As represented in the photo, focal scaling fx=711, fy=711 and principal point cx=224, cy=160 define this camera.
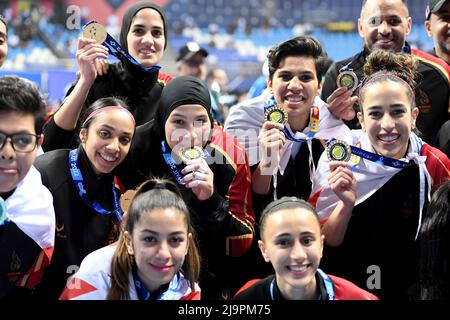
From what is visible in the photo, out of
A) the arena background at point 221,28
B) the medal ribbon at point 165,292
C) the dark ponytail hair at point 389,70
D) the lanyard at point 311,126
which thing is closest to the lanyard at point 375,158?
the dark ponytail hair at point 389,70

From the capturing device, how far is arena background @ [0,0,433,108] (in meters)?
15.7

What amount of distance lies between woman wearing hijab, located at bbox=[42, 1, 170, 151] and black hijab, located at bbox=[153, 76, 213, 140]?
1.40 ft

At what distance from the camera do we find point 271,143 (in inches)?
141

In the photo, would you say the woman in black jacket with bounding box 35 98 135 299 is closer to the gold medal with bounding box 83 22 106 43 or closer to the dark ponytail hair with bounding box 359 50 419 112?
the gold medal with bounding box 83 22 106 43

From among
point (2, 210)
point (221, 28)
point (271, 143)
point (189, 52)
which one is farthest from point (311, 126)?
point (221, 28)

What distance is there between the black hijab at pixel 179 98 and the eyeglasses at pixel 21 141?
754 mm

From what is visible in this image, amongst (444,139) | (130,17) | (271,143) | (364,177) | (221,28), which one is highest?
(221,28)

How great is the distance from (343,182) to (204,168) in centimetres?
65

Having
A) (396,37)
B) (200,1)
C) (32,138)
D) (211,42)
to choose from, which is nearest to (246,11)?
(200,1)

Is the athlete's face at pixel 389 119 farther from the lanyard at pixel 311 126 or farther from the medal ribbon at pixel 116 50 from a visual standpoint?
the medal ribbon at pixel 116 50

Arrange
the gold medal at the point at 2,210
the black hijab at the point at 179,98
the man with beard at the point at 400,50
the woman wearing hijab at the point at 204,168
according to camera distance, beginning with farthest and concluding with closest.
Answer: the man with beard at the point at 400,50, the black hijab at the point at 179,98, the woman wearing hijab at the point at 204,168, the gold medal at the point at 2,210

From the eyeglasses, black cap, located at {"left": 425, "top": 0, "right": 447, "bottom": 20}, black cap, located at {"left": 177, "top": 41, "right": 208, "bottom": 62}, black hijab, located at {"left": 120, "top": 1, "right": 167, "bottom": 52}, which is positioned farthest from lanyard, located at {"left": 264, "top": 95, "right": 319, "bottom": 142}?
black cap, located at {"left": 177, "top": 41, "right": 208, "bottom": 62}

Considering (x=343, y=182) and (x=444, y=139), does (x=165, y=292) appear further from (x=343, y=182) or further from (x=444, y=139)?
(x=444, y=139)

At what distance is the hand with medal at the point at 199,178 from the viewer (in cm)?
327
